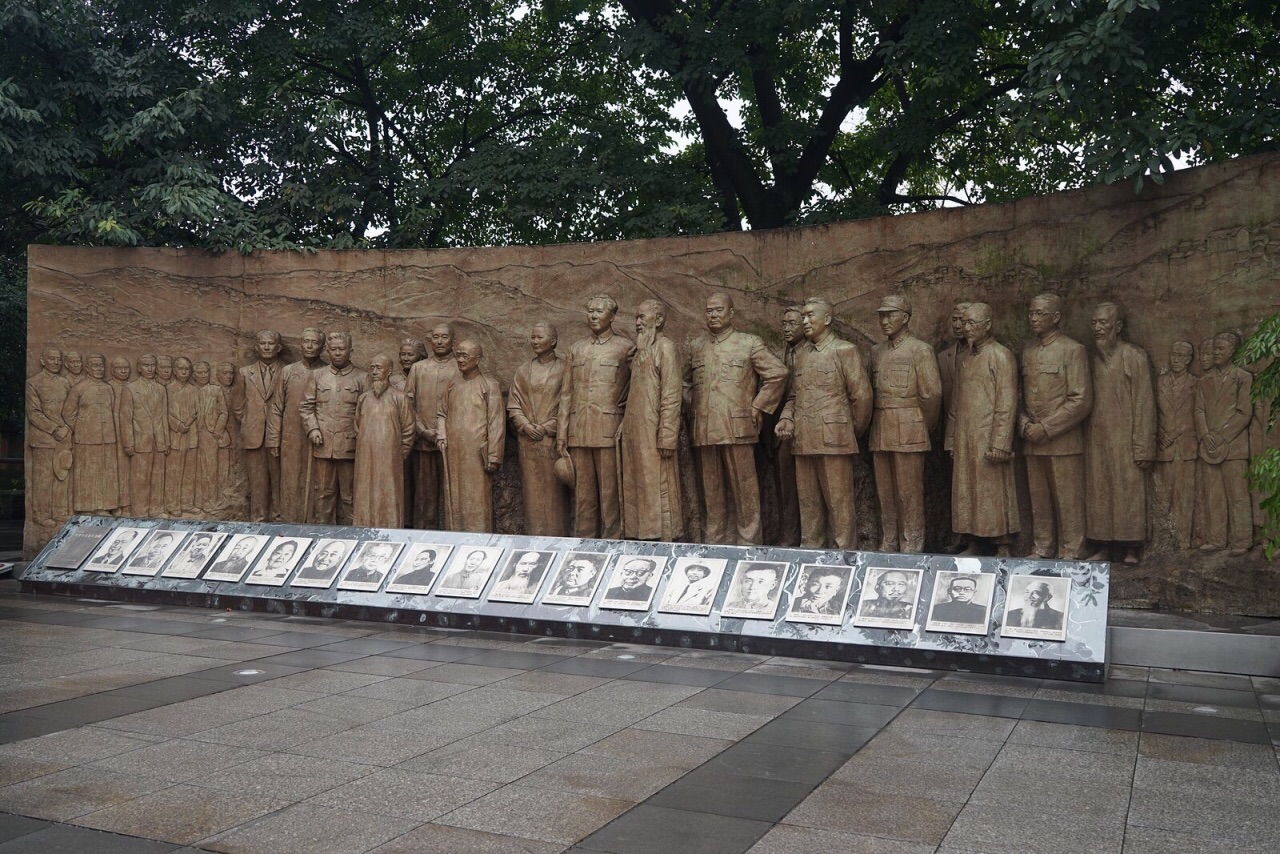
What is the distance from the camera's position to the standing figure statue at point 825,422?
30.2ft

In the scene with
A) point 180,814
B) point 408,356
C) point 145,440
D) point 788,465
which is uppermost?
point 408,356

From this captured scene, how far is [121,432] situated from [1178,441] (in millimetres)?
9480

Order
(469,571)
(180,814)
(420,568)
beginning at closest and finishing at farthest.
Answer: (180,814), (469,571), (420,568)

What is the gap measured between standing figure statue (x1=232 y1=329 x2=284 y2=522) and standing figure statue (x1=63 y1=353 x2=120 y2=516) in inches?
49.2

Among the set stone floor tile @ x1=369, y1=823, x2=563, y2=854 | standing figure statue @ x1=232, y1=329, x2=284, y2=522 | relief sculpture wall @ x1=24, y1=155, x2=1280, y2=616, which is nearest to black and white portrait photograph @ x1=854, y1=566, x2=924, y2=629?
relief sculpture wall @ x1=24, y1=155, x2=1280, y2=616

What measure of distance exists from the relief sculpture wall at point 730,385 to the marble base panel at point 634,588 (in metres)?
1.61

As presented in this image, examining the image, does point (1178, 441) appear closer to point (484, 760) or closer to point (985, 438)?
point (985, 438)

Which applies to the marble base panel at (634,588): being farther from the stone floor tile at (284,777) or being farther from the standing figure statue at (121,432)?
the stone floor tile at (284,777)

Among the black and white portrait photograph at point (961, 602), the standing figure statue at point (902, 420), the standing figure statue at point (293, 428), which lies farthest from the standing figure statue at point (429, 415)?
the black and white portrait photograph at point (961, 602)

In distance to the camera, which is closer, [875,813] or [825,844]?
[825,844]

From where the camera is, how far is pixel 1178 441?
835 centimetres

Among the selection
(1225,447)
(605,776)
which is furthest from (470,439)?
(605,776)

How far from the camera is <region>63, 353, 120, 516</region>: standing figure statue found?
11742 mm

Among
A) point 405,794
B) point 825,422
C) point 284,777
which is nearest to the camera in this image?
point 405,794
